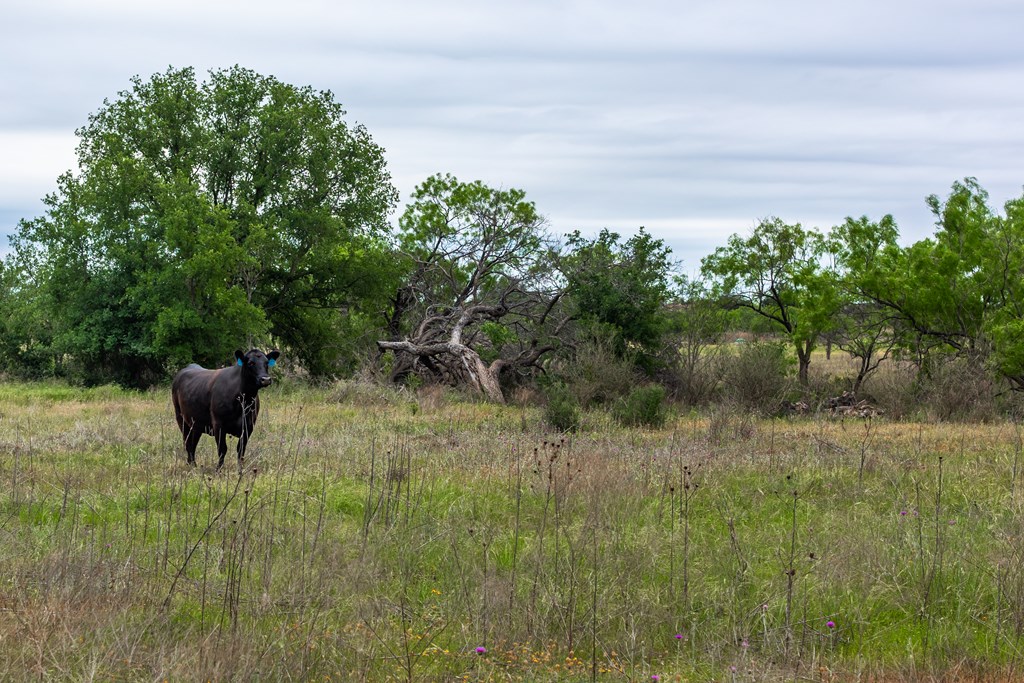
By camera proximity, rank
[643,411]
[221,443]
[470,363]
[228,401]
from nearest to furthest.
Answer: [221,443] → [228,401] → [643,411] → [470,363]

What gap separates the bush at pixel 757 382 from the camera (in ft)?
72.8

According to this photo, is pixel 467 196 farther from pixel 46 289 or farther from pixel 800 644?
pixel 800 644

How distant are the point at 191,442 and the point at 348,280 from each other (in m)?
18.5

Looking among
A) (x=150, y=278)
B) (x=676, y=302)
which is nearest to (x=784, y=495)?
(x=676, y=302)

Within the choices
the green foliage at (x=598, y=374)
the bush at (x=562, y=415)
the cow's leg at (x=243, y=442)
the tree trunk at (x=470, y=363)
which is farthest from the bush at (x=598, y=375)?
the cow's leg at (x=243, y=442)

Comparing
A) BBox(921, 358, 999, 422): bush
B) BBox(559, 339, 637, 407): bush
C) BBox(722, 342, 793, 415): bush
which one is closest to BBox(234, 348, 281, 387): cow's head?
BBox(559, 339, 637, 407): bush

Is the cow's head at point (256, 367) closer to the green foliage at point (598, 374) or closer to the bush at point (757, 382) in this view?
the green foliage at point (598, 374)

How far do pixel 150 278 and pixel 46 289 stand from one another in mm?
3831

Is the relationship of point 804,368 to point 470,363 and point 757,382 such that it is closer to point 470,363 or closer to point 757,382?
point 757,382

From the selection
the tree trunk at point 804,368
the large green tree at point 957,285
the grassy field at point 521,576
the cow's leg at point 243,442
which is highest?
the large green tree at point 957,285

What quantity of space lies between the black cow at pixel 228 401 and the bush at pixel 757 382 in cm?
1236

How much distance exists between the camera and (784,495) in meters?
9.91

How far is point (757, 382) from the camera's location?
884 inches

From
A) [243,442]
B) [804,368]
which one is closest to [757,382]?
Result: [804,368]
